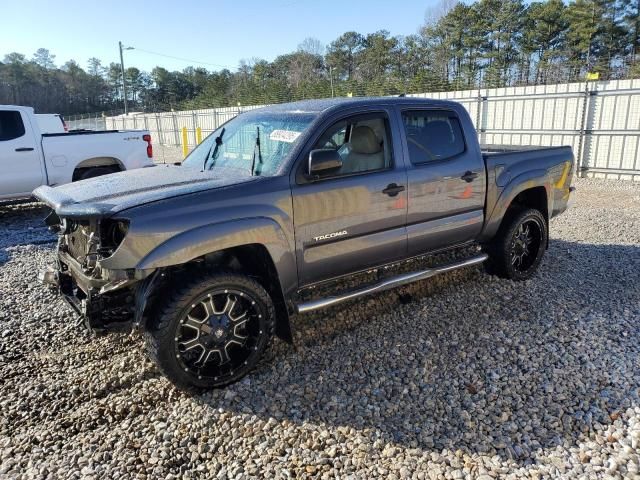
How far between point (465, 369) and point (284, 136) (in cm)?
218

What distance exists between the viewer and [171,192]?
3115 millimetres

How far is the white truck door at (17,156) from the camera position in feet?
27.0

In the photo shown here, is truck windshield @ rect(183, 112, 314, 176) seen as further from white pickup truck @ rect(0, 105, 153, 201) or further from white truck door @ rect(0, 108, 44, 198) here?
white truck door @ rect(0, 108, 44, 198)

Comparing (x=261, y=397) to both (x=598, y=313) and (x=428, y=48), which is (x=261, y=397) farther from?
(x=428, y=48)

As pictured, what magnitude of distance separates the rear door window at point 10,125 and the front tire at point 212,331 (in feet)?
23.6

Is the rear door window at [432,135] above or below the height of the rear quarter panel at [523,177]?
→ above

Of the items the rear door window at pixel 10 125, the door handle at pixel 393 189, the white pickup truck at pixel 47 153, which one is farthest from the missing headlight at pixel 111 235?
the rear door window at pixel 10 125

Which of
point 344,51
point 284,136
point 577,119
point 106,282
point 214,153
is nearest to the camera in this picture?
point 106,282

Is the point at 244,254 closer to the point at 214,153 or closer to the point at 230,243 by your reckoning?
the point at 230,243

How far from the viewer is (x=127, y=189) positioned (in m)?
3.35

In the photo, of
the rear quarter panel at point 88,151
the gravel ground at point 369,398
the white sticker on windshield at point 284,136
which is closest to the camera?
the gravel ground at point 369,398

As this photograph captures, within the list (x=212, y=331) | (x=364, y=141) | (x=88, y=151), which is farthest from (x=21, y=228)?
(x=364, y=141)

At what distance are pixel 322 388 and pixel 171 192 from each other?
1.65 metres

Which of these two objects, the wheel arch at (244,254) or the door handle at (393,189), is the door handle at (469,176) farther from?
the wheel arch at (244,254)
